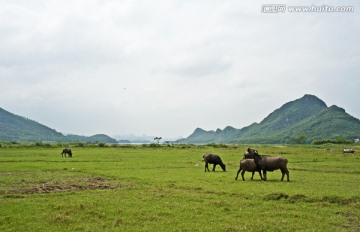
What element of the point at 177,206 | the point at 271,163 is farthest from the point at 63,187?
the point at 271,163

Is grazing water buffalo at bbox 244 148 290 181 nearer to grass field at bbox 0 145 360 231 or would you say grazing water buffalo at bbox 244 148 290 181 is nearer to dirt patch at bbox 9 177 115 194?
grass field at bbox 0 145 360 231

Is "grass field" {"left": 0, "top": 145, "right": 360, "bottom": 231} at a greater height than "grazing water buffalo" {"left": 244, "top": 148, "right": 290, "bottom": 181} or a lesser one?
lesser

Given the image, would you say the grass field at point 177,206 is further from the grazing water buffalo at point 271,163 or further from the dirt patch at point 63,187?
the grazing water buffalo at point 271,163

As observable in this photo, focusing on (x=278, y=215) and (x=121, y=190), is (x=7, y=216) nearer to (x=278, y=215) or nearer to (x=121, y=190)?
(x=121, y=190)

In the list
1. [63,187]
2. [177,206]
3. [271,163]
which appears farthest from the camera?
[271,163]

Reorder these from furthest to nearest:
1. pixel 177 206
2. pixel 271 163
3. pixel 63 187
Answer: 1. pixel 271 163
2. pixel 63 187
3. pixel 177 206

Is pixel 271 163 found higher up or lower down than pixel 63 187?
higher up

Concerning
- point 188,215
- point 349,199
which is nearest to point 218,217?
point 188,215

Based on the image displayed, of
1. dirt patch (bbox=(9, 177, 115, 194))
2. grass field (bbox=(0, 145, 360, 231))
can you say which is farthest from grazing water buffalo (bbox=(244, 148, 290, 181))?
dirt patch (bbox=(9, 177, 115, 194))

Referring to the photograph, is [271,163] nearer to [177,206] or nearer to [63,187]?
[177,206]

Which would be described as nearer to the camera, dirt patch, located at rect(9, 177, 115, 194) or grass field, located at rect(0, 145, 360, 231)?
grass field, located at rect(0, 145, 360, 231)

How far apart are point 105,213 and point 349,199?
13186 mm

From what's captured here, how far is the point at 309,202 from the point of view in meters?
17.4

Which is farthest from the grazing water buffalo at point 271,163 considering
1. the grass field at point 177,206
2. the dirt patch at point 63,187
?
the dirt patch at point 63,187
